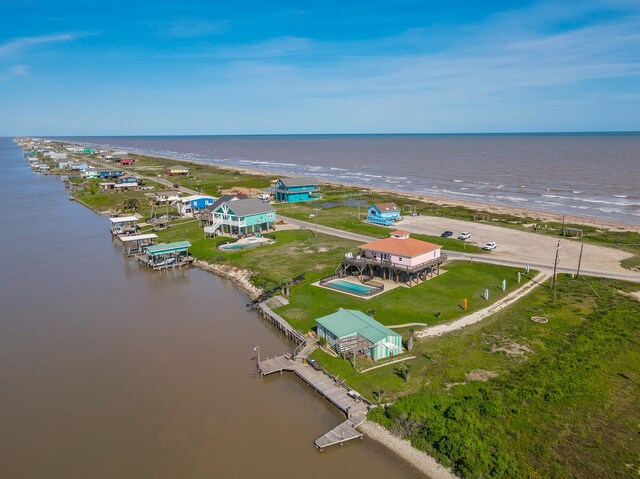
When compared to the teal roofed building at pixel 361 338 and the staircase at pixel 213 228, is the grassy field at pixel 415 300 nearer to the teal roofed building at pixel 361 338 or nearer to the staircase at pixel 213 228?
the teal roofed building at pixel 361 338

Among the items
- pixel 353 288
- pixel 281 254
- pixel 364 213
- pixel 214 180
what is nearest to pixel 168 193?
pixel 214 180

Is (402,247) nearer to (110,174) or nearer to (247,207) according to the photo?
(247,207)

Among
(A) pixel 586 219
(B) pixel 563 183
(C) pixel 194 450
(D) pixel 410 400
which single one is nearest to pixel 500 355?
(D) pixel 410 400

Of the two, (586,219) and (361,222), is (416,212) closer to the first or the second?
(361,222)

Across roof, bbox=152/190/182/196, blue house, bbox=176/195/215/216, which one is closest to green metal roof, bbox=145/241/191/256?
blue house, bbox=176/195/215/216

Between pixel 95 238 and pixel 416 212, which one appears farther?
pixel 416 212

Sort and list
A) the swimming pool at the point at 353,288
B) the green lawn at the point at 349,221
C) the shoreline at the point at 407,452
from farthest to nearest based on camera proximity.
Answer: the green lawn at the point at 349,221, the swimming pool at the point at 353,288, the shoreline at the point at 407,452

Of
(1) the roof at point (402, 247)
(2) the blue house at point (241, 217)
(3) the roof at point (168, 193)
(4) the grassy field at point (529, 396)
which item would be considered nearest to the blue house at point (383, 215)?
(2) the blue house at point (241, 217)
